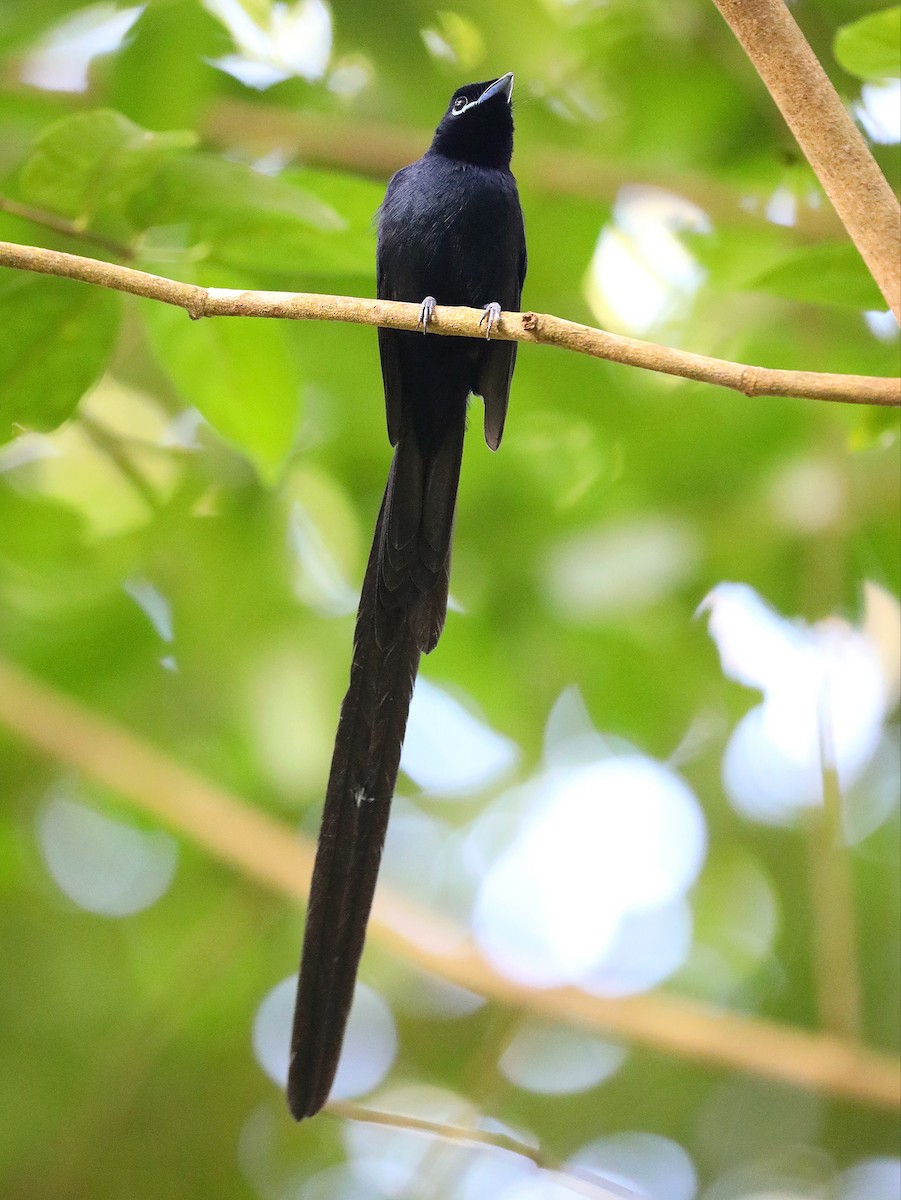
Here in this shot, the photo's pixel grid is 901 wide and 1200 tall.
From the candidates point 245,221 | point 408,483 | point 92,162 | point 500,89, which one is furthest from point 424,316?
point 500,89

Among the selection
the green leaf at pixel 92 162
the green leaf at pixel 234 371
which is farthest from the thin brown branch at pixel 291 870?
the green leaf at pixel 92 162

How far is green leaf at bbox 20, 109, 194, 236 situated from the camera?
1.63m

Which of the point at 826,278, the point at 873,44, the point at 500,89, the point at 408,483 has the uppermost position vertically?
the point at 873,44

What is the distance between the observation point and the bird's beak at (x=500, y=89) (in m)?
2.39

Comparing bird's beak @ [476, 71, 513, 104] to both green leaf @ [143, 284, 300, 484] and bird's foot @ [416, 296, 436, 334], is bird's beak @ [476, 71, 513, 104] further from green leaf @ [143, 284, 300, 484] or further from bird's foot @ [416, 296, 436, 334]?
bird's foot @ [416, 296, 436, 334]

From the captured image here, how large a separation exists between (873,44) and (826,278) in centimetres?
27

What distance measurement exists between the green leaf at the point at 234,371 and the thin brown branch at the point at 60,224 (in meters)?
0.18

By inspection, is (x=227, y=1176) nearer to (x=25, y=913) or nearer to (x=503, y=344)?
(x=25, y=913)

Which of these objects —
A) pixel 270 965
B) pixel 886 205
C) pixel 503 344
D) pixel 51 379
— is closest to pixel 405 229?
pixel 503 344

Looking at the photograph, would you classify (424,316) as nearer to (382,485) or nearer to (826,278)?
(826,278)

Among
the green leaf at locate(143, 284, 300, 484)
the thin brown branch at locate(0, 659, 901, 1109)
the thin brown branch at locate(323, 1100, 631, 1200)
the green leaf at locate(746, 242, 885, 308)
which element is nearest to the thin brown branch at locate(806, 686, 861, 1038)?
the thin brown branch at locate(0, 659, 901, 1109)

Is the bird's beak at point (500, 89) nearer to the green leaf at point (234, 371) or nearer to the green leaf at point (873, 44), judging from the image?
the green leaf at point (234, 371)

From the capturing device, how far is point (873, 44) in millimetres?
1482

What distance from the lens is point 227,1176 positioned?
352cm
